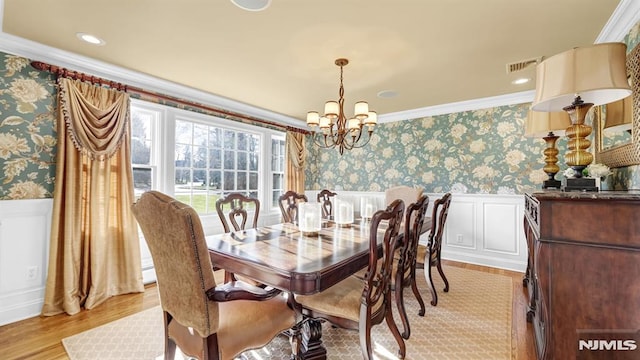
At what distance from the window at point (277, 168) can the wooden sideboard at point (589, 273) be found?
4.03m

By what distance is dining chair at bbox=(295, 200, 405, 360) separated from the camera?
1.46m

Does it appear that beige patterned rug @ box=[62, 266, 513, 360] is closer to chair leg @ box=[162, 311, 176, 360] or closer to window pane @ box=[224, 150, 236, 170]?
chair leg @ box=[162, 311, 176, 360]

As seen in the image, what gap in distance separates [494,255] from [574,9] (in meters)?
2.96

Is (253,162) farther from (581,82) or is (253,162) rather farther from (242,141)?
(581,82)

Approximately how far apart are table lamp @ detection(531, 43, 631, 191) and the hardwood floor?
118 cm

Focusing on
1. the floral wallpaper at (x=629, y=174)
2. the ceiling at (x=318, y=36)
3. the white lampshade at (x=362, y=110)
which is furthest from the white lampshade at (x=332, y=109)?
the floral wallpaper at (x=629, y=174)

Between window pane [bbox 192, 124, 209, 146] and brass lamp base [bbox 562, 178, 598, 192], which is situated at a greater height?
window pane [bbox 192, 124, 209, 146]

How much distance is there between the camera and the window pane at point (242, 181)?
4303 mm

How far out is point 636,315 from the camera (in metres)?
1.16

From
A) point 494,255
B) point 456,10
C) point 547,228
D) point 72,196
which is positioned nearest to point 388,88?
point 456,10

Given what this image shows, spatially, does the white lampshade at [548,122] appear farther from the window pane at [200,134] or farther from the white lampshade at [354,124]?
the window pane at [200,134]

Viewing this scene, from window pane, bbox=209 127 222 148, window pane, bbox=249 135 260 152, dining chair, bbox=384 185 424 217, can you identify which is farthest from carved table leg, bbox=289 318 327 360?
window pane, bbox=249 135 260 152

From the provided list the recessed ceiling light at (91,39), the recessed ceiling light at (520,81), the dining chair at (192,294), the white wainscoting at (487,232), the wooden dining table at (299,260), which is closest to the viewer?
the dining chair at (192,294)

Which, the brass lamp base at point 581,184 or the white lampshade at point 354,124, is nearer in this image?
the brass lamp base at point 581,184
